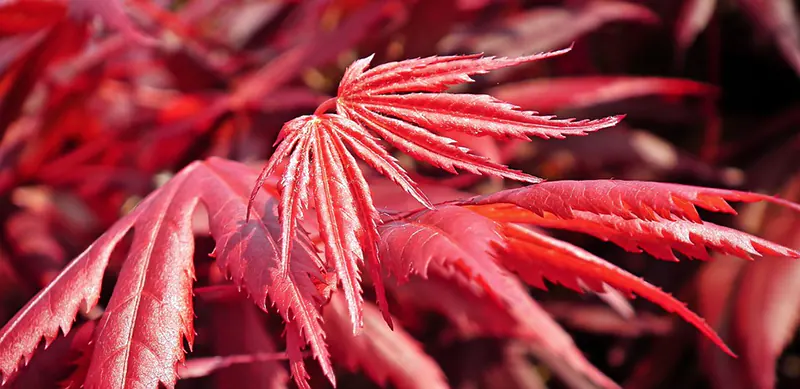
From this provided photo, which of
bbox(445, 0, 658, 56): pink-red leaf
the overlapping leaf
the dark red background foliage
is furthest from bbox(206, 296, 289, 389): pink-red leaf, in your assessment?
bbox(445, 0, 658, 56): pink-red leaf

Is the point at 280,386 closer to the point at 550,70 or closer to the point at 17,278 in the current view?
the point at 17,278

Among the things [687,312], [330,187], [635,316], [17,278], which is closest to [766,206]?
[635,316]

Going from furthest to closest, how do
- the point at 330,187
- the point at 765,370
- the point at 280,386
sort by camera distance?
the point at 765,370
the point at 280,386
the point at 330,187

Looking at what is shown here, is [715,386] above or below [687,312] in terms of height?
below

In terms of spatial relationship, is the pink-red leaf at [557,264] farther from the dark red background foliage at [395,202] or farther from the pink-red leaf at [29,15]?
the pink-red leaf at [29,15]

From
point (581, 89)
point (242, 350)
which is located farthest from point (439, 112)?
point (581, 89)

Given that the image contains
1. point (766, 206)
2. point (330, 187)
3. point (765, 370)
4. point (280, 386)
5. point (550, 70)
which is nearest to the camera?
point (330, 187)

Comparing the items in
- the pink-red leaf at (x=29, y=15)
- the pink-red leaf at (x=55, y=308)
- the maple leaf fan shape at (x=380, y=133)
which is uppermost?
the pink-red leaf at (x=29, y=15)

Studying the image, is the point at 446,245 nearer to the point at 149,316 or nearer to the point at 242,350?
the point at 149,316

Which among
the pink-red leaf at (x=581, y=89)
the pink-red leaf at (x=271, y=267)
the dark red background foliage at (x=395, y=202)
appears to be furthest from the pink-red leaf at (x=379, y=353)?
the pink-red leaf at (x=581, y=89)
